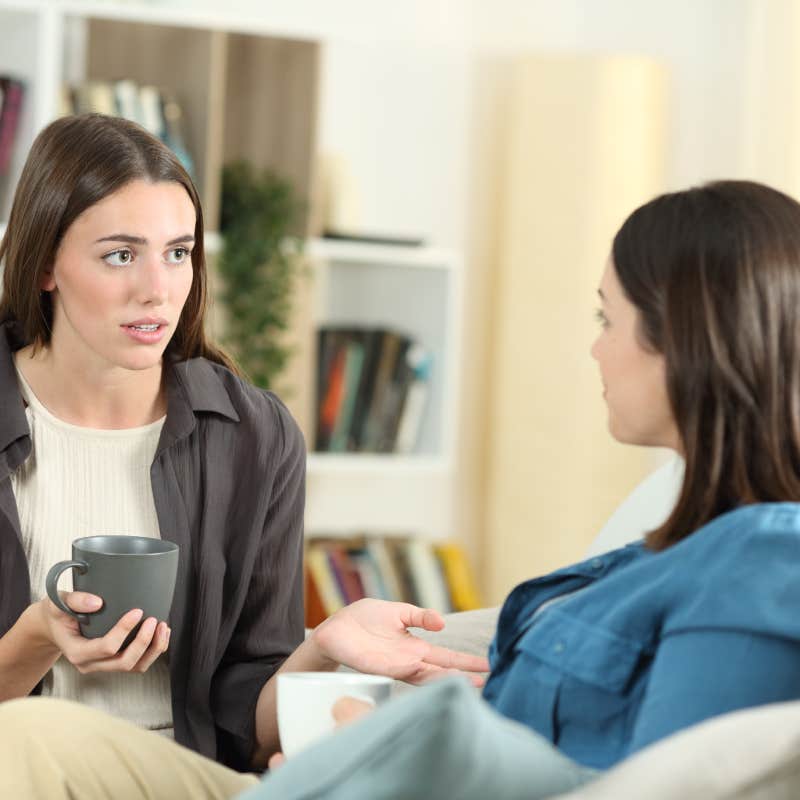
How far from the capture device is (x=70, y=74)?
3430 mm

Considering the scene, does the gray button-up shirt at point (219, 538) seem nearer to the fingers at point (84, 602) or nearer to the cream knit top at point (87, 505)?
the cream knit top at point (87, 505)

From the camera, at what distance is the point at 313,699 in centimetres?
116

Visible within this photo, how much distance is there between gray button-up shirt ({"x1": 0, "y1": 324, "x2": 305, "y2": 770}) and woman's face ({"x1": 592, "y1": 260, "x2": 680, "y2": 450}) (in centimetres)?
56

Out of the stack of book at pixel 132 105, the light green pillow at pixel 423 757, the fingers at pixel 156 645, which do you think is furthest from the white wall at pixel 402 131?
the light green pillow at pixel 423 757

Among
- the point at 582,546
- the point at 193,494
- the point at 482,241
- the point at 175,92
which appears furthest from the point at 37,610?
the point at 482,241

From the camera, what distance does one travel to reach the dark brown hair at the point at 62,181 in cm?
164

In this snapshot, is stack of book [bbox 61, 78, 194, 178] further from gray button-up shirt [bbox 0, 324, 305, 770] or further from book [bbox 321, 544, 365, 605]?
gray button-up shirt [bbox 0, 324, 305, 770]

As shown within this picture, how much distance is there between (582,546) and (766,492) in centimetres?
246

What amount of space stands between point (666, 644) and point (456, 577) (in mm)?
2592

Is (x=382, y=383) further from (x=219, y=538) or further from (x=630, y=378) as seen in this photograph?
(x=630, y=378)

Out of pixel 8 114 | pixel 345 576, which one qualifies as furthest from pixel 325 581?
pixel 8 114

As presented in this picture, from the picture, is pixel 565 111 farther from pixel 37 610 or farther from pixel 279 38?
pixel 37 610

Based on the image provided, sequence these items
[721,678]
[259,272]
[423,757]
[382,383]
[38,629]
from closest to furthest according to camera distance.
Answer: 1. [423,757]
2. [721,678]
3. [38,629]
4. [259,272]
5. [382,383]

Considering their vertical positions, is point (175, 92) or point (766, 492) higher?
point (175, 92)
